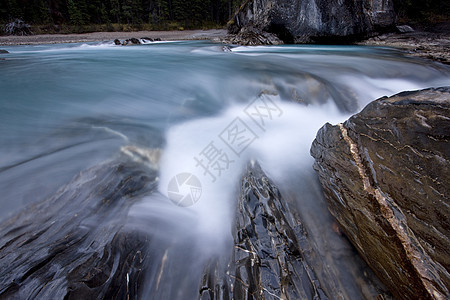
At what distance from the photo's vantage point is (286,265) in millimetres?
1547

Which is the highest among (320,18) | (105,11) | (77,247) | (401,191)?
(105,11)

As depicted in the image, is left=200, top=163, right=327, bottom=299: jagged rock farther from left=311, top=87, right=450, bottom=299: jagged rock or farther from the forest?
the forest

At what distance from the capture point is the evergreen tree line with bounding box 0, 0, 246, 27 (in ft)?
103

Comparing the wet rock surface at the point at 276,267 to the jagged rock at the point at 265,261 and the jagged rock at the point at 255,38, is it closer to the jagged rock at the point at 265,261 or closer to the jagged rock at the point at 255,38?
the jagged rock at the point at 265,261

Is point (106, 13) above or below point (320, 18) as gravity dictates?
above

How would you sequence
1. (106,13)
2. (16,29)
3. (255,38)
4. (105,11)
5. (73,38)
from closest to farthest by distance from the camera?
(255,38)
(73,38)
(16,29)
(105,11)
(106,13)

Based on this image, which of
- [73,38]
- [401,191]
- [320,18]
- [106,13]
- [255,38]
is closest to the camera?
[401,191]

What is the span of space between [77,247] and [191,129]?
2278 millimetres

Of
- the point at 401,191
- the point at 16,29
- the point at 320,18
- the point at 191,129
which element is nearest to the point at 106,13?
the point at 16,29

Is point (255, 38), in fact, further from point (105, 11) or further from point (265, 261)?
point (105, 11)

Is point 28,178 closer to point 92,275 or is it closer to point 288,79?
point 92,275

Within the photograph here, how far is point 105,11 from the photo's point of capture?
3769cm

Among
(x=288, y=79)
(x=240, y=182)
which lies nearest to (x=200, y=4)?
(x=288, y=79)

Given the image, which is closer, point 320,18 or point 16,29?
point 320,18
